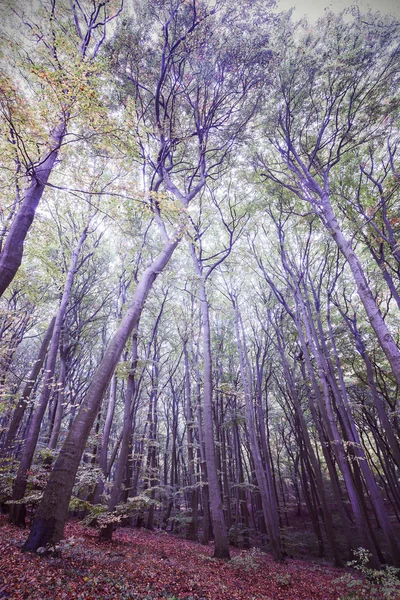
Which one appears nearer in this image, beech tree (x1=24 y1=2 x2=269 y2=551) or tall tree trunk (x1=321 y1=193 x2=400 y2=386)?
beech tree (x1=24 y1=2 x2=269 y2=551)

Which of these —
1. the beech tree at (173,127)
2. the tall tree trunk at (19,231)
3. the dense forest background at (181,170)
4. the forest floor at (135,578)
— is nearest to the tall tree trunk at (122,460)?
the dense forest background at (181,170)

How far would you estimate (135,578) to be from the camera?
460 centimetres

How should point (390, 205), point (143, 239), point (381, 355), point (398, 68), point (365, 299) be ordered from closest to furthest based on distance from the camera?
point (365, 299) → point (398, 68) → point (390, 205) → point (143, 239) → point (381, 355)

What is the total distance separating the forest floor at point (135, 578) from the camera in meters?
3.37

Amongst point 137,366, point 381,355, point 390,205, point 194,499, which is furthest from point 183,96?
point 194,499

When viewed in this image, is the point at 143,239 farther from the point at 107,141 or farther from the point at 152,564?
the point at 152,564

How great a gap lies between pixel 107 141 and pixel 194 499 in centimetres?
1595

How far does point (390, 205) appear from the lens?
10172mm

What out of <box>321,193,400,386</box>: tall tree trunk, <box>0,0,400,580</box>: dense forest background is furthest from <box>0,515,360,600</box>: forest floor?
<box>321,193,400,386</box>: tall tree trunk

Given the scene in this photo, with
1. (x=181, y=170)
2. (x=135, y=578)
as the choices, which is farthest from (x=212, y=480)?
A: (x=181, y=170)

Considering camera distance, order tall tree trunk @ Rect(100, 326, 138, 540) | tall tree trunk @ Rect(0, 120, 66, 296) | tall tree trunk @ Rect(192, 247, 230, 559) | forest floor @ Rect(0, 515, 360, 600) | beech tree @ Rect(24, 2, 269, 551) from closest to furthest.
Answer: forest floor @ Rect(0, 515, 360, 600)
beech tree @ Rect(24, 2, 269, 551)
tall tree trunk @ Rect(0, 120, 66, 296)
tall tree trunk @ Rect(192, 247, 230, 559)
tall tree trunk @ Rect(100, 326, 138, 540)

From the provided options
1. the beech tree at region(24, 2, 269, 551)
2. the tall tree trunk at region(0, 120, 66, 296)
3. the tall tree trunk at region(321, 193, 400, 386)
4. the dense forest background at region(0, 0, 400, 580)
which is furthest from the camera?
the tall tree trunk at region(321, 193, 400, 386)

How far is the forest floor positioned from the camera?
11.1 ft

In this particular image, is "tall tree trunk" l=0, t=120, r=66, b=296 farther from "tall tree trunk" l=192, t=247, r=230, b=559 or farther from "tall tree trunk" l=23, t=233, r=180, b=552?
"tall tree trunk" l=192, t=247, r=230, b=559
